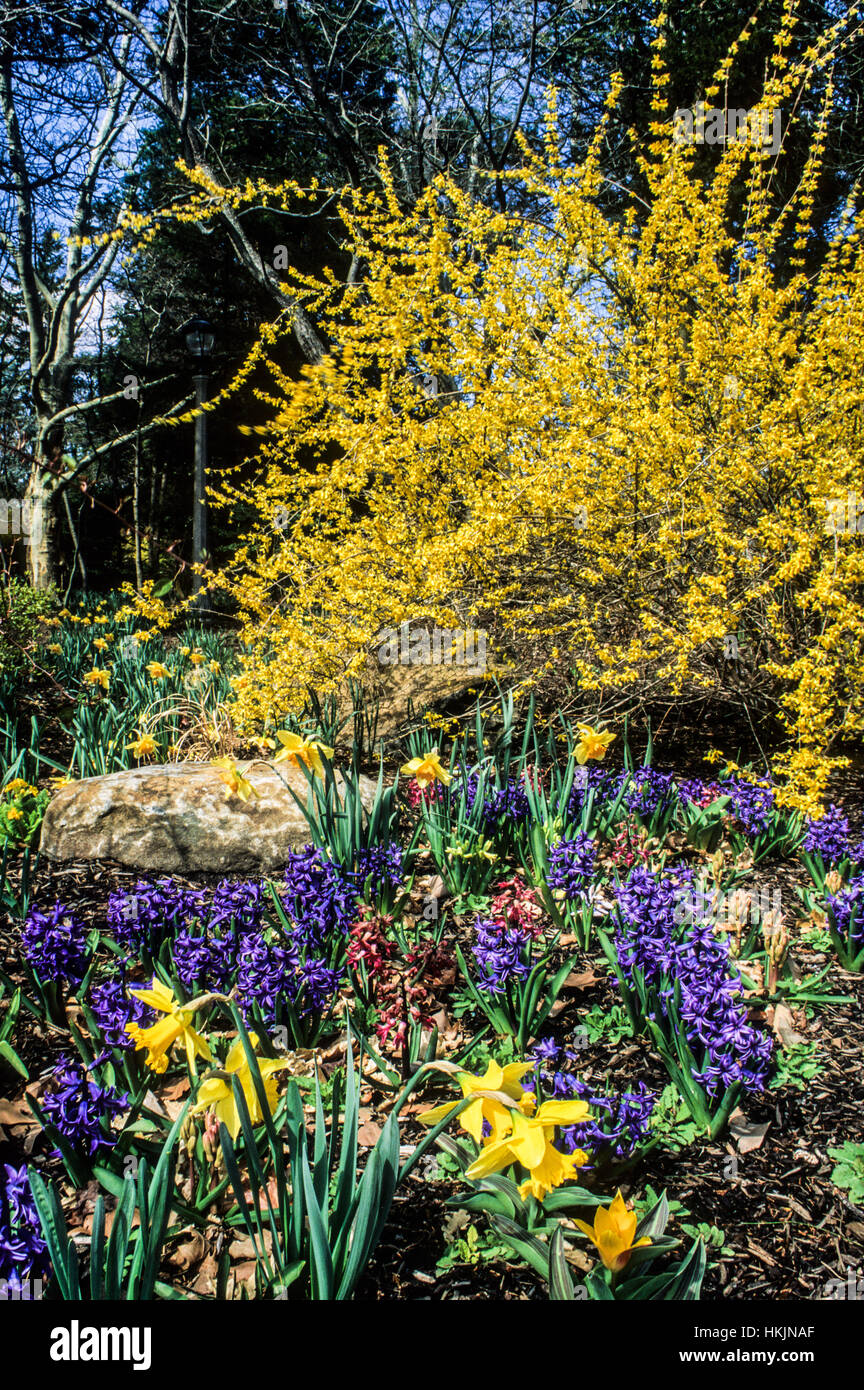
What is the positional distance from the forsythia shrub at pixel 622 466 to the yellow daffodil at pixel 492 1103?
2367 millimetres

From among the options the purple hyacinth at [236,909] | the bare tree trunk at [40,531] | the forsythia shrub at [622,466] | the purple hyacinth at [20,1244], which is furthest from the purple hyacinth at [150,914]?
the bare tree trunk at [40,531]

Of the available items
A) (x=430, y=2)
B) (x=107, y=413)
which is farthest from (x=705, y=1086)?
(x=107, y=413)

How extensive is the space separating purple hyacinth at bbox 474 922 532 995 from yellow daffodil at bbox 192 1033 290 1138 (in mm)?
630

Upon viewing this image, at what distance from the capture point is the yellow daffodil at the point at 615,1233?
121 centimetres

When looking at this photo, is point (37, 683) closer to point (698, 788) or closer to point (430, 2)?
point (698, 788)

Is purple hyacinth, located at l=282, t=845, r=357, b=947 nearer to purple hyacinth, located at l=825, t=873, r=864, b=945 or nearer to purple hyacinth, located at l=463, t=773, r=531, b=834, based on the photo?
purple hyacinth, located at l=463, t=773, r=531, b=834

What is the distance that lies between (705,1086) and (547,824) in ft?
3.85

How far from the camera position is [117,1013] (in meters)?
1.67

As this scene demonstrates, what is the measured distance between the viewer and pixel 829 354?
3996 millimetres

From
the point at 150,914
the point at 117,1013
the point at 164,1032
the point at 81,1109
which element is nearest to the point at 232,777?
the point at 150,914

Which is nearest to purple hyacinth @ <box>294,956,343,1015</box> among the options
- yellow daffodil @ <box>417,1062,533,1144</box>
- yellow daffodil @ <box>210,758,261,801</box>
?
yellow daffodil @ <box>417,1062,533,1144</box>

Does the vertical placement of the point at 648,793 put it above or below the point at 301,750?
below

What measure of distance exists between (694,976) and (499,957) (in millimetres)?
441

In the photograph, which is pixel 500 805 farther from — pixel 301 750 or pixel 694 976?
pixel 694 976
